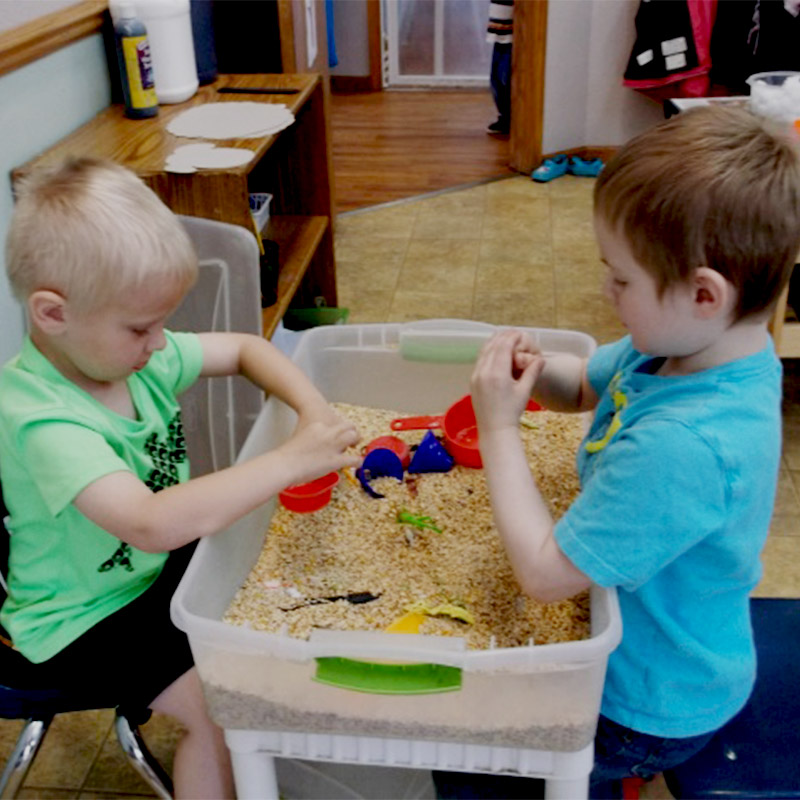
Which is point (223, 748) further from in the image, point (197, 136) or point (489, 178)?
point (489, 178)

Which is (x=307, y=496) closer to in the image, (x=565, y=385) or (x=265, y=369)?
(x=265, y=369)

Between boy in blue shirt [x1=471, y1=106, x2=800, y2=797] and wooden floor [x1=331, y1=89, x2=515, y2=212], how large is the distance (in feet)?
9.08

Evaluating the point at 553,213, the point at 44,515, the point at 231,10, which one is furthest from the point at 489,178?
the point at 44,515

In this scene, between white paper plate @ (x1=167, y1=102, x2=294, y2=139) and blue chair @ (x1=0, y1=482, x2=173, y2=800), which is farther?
white paper plate @ (x1=167, y1=102, x2=294, y2=139)

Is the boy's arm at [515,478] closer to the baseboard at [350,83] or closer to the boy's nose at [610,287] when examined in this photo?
the boy's nose at [610,287]

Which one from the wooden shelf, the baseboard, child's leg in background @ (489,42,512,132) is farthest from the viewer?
the baseboard

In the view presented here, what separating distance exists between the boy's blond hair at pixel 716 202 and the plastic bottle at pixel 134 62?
121 cm

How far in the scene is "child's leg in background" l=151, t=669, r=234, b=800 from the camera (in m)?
0.96

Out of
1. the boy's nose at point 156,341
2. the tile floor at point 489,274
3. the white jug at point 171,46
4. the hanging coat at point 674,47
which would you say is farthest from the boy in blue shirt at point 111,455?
the hanging coat at point 674,47

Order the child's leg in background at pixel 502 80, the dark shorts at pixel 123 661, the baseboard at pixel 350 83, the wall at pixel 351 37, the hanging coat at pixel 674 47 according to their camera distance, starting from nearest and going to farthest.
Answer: the dark shorts at pixel 123 661 < the hanging coat at pixel 674 47 < the child's leg in background at pixel 502 80 < the wall at pixel 351 37 < the baseboard at pixel 350 83

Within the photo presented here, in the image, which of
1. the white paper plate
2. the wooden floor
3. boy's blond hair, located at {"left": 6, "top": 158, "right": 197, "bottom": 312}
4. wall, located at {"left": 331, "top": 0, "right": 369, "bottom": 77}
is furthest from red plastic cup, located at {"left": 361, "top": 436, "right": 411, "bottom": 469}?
wall, located at {"left": 331, "top": 0, "right": 369, "bottom": 77}

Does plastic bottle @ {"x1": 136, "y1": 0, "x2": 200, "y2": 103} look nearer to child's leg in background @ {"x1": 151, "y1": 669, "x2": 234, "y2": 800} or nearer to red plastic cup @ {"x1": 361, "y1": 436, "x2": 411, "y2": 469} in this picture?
red plastic cup @ {"x1": 361, "y1": 436, "x2": 411, "y2": 469}

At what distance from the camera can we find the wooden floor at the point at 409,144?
377 cm

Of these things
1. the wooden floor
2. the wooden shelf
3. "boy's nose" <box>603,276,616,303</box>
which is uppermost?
"boy's nose" <box>603,276,616,303</box>
